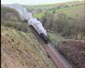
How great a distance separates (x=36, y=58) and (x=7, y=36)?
14.8ft

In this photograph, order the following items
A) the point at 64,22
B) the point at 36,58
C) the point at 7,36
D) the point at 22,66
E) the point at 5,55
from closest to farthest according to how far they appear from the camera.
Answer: the point at 5,55 < the point at 22,66 < the point at 7,36 < the point at 36,58 < the point at 64,22

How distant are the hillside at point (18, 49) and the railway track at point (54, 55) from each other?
27.8 inches

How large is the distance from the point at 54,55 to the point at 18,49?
798 cm

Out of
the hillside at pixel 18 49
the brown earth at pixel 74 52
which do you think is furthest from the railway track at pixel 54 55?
the brown earth at pixel 74 52

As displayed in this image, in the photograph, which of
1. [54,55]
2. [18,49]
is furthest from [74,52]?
[18,49]

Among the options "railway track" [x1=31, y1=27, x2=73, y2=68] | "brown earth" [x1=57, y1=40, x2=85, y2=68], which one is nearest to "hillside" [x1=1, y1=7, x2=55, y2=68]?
"railway track" [x1=31, y1=27, x2=73, y2=68]

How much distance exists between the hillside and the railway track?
71cm

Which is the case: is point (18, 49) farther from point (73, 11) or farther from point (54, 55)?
point (73, 11)

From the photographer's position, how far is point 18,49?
2550cm

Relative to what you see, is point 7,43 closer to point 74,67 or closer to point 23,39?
point 23,39

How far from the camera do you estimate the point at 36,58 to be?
28.0m

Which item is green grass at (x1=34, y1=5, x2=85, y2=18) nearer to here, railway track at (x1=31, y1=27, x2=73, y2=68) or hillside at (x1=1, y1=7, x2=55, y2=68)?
railway track at (x1=31, y1=27, x2=73, y2=68)

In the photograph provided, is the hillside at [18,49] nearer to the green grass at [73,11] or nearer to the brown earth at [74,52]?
the brown earth at [74,52]

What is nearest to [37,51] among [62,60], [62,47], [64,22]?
[62,60]
